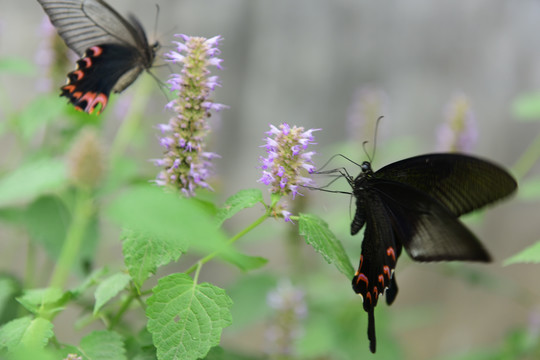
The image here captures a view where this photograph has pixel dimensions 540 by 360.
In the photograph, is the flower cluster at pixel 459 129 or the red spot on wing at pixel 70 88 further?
the flower cluster at pixel 459 129

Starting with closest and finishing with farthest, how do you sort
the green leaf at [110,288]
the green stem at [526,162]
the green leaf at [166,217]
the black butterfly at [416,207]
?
the green leaf at [166,217], the green leaf at [110,288], the black butterfly at [416,207], the green stem at [526,162]

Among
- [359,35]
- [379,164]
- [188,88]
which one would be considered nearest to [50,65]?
[188,88]

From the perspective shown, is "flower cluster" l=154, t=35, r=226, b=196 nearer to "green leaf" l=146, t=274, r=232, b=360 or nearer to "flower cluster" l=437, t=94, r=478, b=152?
"green leaf" l=146, t=274, r=232, b=360

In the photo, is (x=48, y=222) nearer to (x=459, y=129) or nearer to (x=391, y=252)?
(x=391, y=252)

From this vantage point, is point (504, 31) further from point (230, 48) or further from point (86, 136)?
point (86, 136)

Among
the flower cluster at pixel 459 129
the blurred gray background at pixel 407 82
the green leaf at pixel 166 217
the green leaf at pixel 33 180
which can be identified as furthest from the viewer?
the blurred gray background at pixel 407 82

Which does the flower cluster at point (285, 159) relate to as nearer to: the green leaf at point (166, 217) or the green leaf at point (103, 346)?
the green leaf at point (103, 346)

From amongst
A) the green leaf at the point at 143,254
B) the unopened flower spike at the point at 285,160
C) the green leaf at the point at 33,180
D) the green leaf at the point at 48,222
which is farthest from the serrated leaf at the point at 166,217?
the green leaf at the point at 48,222
